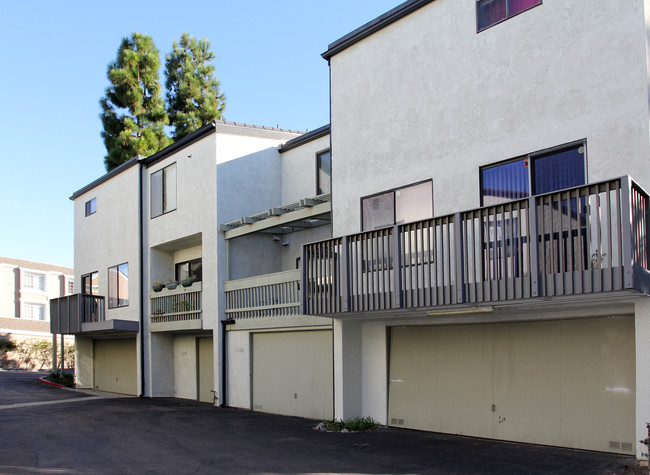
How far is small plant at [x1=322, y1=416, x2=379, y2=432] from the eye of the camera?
47.9 feet

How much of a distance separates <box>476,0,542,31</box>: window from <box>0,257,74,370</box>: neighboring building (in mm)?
54167

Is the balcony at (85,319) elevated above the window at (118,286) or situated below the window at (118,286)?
below

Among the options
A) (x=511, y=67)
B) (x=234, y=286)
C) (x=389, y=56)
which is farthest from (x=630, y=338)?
(x=234, y=286)

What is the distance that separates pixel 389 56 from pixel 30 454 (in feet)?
33.1

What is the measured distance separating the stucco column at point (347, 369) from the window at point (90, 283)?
15937 mm

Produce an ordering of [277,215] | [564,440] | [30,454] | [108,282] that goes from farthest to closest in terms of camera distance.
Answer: [108,282] < [277,215] < [30,454] < [564,440]

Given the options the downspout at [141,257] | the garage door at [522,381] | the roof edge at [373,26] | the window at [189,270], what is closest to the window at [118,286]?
the downspout at [141,257]

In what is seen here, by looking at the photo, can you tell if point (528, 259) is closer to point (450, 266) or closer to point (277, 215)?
point (450, 266)

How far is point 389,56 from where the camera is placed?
1462 cm

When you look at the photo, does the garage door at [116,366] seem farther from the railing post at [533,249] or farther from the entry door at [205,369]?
the railing post at [533,249]

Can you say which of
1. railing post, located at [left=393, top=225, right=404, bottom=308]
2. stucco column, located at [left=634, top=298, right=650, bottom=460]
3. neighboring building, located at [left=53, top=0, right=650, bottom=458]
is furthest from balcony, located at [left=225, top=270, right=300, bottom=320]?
stucco column, located at [left=634, top=298, right=650, bottom=460]

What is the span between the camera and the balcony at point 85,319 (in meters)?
24.5

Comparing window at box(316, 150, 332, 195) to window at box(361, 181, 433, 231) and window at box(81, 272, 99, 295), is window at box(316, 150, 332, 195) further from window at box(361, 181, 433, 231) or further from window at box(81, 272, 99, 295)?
window at box(81, 272, 99, 295)

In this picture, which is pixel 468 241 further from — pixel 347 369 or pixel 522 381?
pixel 347 369
